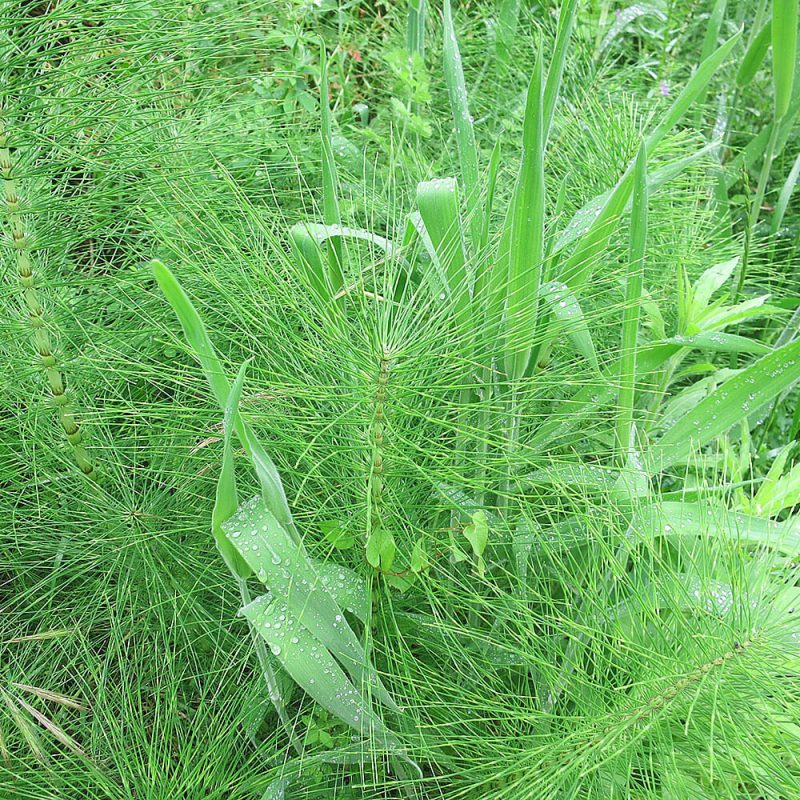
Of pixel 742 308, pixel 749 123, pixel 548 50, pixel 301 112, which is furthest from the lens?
pixel 749 123

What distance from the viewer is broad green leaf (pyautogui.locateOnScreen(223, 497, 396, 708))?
0.76 metres

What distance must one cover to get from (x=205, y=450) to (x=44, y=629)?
Result: 37 cm

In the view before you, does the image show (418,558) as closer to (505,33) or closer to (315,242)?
(315,242)

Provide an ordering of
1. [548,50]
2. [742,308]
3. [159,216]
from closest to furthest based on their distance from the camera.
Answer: [742,308] < [159,216] < [548,50]

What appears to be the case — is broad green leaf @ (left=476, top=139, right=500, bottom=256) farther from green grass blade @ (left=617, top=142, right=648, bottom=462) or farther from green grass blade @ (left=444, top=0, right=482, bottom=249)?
green grass blade @ (left=617, top=142, right=648, bottom=462)

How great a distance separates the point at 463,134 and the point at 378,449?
46cm

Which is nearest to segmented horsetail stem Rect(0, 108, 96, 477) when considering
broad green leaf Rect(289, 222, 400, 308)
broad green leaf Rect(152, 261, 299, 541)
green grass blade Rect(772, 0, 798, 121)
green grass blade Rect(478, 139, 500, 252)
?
broad green leaf Rect(289, 222, 400, 308)

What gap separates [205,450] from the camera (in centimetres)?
104

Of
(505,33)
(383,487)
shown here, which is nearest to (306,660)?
(383,487)

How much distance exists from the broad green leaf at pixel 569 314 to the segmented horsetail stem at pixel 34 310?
0.62 metres

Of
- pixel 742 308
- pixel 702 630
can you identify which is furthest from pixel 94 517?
pixel 742 308

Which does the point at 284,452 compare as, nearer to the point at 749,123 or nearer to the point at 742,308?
the point at 742,308

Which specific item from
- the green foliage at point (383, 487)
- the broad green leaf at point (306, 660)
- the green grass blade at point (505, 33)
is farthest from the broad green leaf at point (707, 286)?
the green grass blade at point (505, 33)

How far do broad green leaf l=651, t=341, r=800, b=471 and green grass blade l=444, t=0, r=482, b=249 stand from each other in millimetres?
336
